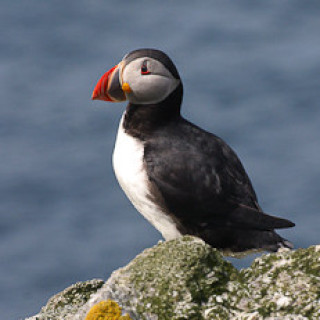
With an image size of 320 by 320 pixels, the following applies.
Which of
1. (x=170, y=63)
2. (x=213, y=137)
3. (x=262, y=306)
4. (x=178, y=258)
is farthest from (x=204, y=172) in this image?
(x=262, y=306)

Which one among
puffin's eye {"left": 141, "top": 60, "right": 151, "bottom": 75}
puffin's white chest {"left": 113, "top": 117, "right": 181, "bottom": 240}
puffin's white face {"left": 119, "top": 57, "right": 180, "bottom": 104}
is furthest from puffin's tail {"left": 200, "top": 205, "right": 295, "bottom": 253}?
puffin's eye {"left": 141, "top": 60, "right": 151, "bottom": 75}

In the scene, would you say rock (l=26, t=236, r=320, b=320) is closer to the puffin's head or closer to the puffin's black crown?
the puffin's head

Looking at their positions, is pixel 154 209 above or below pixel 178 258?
above

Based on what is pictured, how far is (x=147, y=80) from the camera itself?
789 cm

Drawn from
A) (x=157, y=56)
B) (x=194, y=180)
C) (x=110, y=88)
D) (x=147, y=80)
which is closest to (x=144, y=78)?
(x=147, y=80)

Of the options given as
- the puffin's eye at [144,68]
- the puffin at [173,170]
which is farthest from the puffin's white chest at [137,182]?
the puffin's eye at [144,68]

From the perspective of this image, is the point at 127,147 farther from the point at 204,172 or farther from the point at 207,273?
the point at 207,273

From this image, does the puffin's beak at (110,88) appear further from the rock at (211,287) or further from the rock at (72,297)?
the rock at (211,287)

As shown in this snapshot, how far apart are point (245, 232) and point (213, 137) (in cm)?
109

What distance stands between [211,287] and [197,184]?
2.15 metres

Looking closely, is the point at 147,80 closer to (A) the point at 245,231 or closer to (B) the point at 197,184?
(B) the point at 197,184

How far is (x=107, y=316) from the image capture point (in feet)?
18.3

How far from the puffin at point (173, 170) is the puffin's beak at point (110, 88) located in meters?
0.01

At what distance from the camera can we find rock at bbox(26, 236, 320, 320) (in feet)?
17.7
